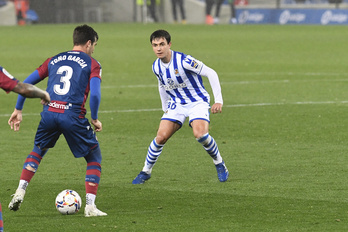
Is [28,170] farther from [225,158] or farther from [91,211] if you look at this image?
[225,158]

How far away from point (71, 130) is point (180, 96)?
210 centimetres

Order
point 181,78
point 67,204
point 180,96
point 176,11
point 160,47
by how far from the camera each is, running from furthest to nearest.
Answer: point 176,11 < point 180,96 < point 181,78 < point 160,47 < point 67,204

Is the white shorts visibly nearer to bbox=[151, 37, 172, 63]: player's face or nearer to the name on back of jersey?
bbox=[151, 37, 172, 63]: player's face

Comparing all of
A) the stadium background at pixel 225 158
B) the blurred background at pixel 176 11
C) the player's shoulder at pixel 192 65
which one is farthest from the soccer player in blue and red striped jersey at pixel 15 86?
the blurred background at pixel 176 11

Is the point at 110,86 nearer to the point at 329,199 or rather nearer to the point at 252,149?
the point at 252,149

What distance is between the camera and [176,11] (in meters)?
45.4

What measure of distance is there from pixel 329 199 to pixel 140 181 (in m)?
2.13

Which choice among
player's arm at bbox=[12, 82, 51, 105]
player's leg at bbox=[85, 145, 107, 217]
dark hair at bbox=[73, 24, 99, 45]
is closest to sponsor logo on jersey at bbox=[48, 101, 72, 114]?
player's leg at bbox=[85, 145, 107, 217]

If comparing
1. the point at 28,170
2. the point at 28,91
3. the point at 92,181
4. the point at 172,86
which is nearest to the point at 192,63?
the point at 172,86

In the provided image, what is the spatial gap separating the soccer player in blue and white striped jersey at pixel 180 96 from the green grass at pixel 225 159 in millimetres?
285

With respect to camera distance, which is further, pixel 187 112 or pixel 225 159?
pixel 225 159

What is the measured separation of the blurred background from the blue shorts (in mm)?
34376

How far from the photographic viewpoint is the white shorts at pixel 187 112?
8.88 metres

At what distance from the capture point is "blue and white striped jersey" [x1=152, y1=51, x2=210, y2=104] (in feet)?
28.9
